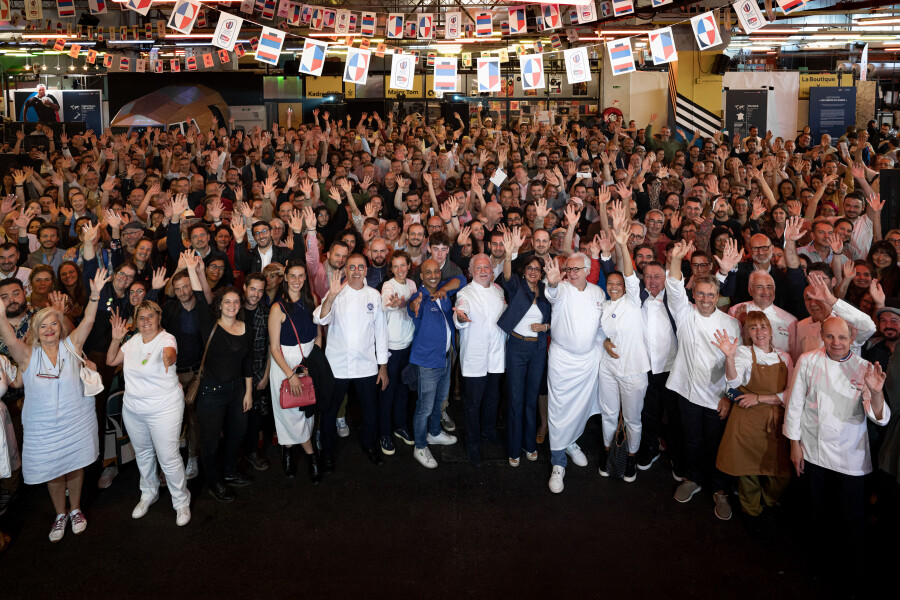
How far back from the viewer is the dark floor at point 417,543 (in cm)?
384

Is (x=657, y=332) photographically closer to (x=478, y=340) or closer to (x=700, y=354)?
(x=700, y=354)

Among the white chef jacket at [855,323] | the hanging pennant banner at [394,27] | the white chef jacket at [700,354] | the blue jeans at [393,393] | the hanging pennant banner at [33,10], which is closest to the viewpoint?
the white chef jacket at [855,323]

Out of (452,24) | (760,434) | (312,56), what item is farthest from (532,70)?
(760,434)

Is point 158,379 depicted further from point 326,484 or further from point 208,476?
point 326,484

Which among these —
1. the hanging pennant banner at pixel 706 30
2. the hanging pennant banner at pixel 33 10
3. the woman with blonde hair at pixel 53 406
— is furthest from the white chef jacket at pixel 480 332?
the hanging pennant banner at pixel 33 10

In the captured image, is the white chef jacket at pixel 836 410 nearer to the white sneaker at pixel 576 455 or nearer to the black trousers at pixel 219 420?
the white sneaker at pixel 576 455

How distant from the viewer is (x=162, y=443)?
4367 mm

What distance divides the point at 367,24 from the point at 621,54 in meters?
3.75

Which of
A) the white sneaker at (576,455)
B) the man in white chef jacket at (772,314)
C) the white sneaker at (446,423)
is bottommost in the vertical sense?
the white sneaker at (576,455)

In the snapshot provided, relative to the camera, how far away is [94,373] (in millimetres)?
4277

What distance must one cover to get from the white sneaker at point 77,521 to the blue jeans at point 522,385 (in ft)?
9.91

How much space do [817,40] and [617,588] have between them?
699 inches

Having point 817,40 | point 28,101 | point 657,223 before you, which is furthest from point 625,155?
point 28,101

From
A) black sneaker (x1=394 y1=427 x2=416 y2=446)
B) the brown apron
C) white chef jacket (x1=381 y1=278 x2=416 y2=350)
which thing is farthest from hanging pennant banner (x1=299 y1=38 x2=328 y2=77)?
the brown apron
